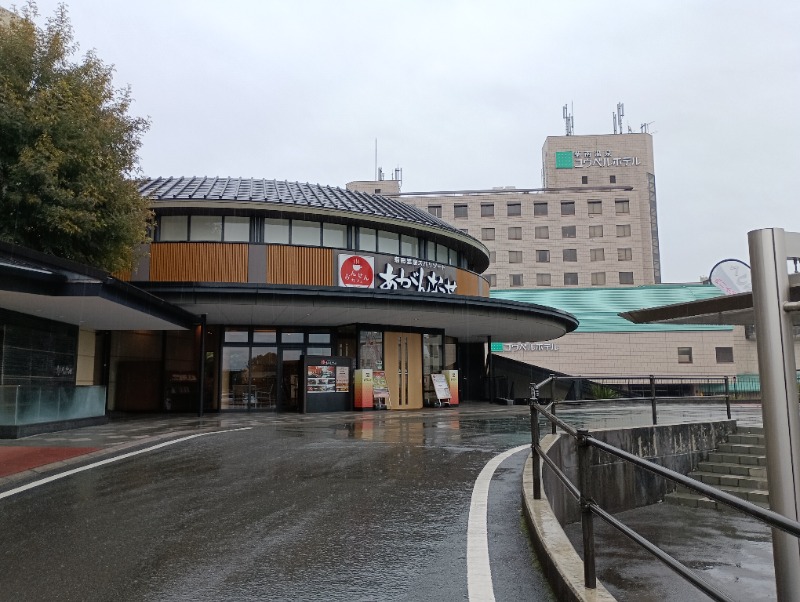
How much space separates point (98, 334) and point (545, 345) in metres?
41.1

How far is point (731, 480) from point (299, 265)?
14.4 metres

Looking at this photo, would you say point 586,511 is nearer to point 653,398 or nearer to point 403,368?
point 653,398

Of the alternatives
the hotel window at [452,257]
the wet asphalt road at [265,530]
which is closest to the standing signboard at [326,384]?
the hotel window at [452,257]

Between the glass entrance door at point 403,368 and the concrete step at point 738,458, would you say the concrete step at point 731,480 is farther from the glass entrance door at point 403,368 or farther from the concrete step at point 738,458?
the glass entrance door at point 403,368

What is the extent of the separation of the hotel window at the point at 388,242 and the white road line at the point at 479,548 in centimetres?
1688

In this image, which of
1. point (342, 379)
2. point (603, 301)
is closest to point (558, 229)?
point (603, 301)

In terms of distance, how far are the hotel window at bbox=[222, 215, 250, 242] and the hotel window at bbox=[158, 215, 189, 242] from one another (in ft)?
4.20

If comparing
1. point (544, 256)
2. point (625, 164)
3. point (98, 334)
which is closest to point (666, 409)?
point (98, 334)

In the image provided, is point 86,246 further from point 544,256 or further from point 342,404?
point 544,256

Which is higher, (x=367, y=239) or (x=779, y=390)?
(x=367, y=239)

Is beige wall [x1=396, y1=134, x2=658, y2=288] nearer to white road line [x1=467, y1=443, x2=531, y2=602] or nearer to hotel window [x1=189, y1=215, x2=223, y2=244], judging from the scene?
hotel window [x1=189, y1=215, x2=223, y2=244]

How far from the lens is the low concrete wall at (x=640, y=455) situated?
1062 centimetres

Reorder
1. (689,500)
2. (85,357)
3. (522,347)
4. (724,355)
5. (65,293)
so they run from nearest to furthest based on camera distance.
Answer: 1. (65,293)
2. (689,500)
3. (85,357)
4. (724,355)
5. (522,347)

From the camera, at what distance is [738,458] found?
13.9m
